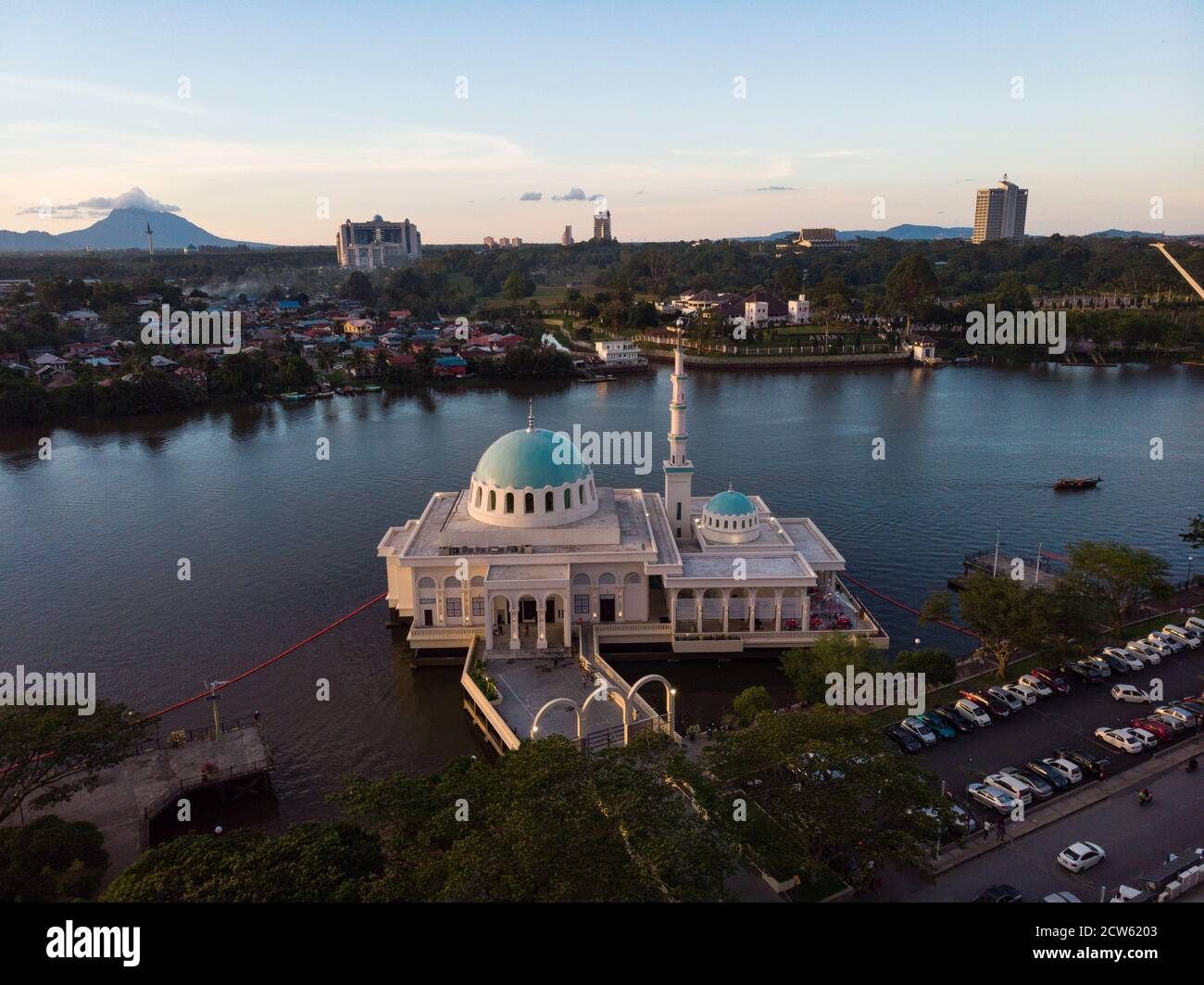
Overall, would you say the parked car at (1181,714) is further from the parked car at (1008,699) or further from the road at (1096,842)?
the parked car at (1008,699)

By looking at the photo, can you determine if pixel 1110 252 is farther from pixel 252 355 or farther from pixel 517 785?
pixel 517 785

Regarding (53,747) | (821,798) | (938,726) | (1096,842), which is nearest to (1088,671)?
(938,726)

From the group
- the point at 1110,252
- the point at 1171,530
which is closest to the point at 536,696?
the point at 1171,530

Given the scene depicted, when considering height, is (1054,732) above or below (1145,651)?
below

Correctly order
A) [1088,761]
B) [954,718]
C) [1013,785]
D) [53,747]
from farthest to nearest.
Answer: [954,718], [1088,761], [1013,785], [53,747]

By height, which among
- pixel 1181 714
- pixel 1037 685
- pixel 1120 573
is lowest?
pixel 1037 685

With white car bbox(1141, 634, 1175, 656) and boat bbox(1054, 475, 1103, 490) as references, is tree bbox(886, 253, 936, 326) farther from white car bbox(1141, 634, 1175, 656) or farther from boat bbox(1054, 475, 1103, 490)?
white car bbox(1141, 634, 1175, 656)

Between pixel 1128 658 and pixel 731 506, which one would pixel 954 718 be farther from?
pixel 731 506

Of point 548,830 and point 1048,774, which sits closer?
point 548,830
